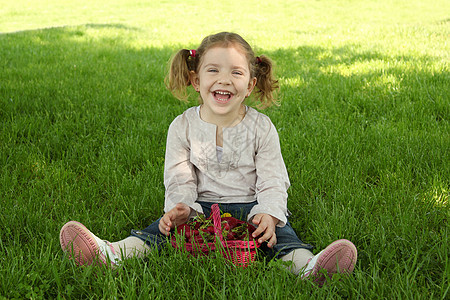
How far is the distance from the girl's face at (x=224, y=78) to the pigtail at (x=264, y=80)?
0.81ft

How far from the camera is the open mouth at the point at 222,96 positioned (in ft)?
8.21

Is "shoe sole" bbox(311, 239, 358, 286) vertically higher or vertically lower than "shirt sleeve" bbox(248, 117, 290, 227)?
lower

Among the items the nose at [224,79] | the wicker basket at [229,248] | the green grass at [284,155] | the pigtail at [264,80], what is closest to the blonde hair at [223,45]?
the pigtail at [264,80]

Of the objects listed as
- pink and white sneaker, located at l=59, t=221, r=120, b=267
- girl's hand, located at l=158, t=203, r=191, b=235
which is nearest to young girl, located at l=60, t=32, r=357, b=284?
girl's hand, located at l=158, t=203, r=191, b=235

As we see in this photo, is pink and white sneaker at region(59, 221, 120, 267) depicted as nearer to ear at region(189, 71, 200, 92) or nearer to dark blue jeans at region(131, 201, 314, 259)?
dark blue jeans at region(131, 201, 314, 259)

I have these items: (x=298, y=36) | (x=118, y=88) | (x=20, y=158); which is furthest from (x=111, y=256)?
(x=298, y=36)

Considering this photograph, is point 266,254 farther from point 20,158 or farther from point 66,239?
point 20,158

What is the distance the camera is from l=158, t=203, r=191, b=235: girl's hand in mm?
2354

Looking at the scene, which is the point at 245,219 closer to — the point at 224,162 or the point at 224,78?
the point at 224,162

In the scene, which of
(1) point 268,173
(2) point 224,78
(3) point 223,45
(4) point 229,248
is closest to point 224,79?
(2) point 224,78

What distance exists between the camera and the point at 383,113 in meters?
4.39

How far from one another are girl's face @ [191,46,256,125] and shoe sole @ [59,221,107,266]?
36.6 inches

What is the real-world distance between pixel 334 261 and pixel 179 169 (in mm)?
1058

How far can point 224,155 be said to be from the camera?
2.61m
